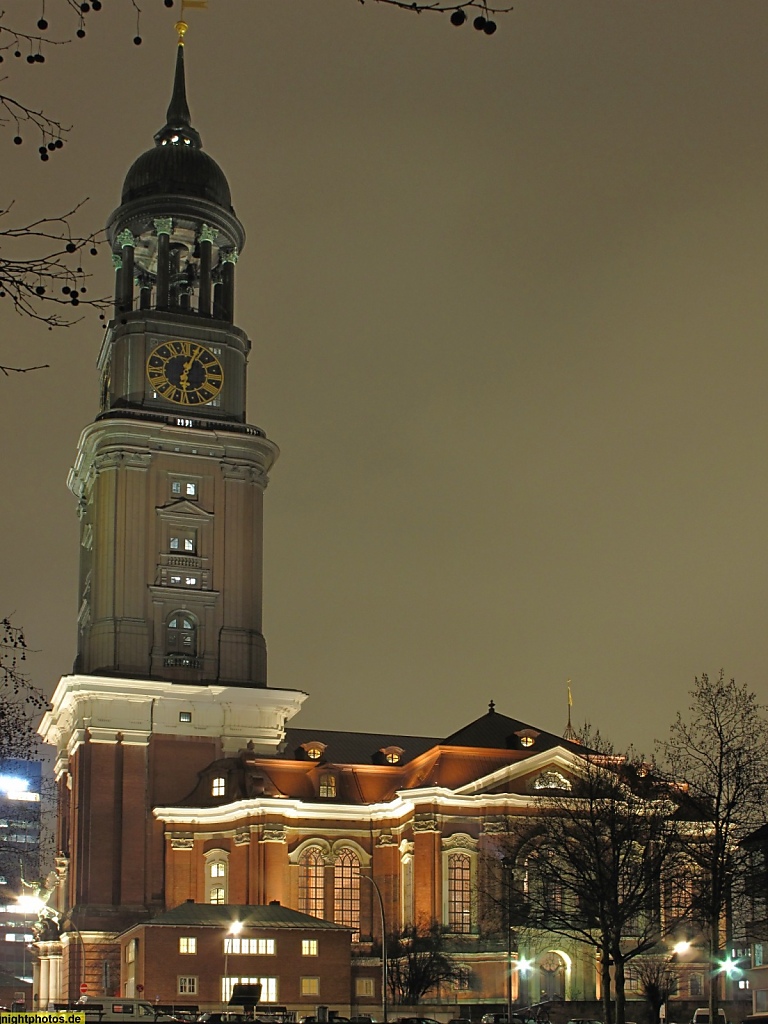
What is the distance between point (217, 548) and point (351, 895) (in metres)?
24.3

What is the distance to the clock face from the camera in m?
104

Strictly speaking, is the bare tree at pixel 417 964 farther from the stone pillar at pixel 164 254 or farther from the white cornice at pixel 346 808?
the stone pillar at pixel 164 254

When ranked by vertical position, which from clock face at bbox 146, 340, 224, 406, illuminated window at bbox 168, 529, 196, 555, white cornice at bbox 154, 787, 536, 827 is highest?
clock face at bbox 146, 340, 224, 406

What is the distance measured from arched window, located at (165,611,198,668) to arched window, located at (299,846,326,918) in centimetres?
1434

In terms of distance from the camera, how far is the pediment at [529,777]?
92500mm

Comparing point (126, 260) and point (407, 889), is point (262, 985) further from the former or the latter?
point (126, 260)

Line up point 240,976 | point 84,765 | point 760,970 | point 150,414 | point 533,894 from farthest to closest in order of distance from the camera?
1. point 150,414
2. point 84,765
3. point 533,894
4. point 240,976
5. point 760,970

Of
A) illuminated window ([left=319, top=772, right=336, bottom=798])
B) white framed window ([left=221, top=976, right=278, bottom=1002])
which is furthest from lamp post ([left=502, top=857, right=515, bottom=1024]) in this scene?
illuminated window ([left=319, top=772, right=336, bottom=798])

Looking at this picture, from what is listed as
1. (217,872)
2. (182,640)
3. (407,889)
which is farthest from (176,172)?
(407,889)

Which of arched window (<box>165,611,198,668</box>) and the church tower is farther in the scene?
arched window (<box>165,611,198,668</box>)

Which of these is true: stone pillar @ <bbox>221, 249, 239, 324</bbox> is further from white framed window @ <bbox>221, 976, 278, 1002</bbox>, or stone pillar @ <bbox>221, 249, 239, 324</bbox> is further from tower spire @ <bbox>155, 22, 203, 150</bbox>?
white framed window @ <bbox>221, 976, 278, 1002</bbox>

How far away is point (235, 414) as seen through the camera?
106 meters

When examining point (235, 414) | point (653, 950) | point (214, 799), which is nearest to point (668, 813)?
point (653, 950)

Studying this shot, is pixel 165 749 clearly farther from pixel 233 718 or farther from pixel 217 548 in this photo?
pixel 217 548
